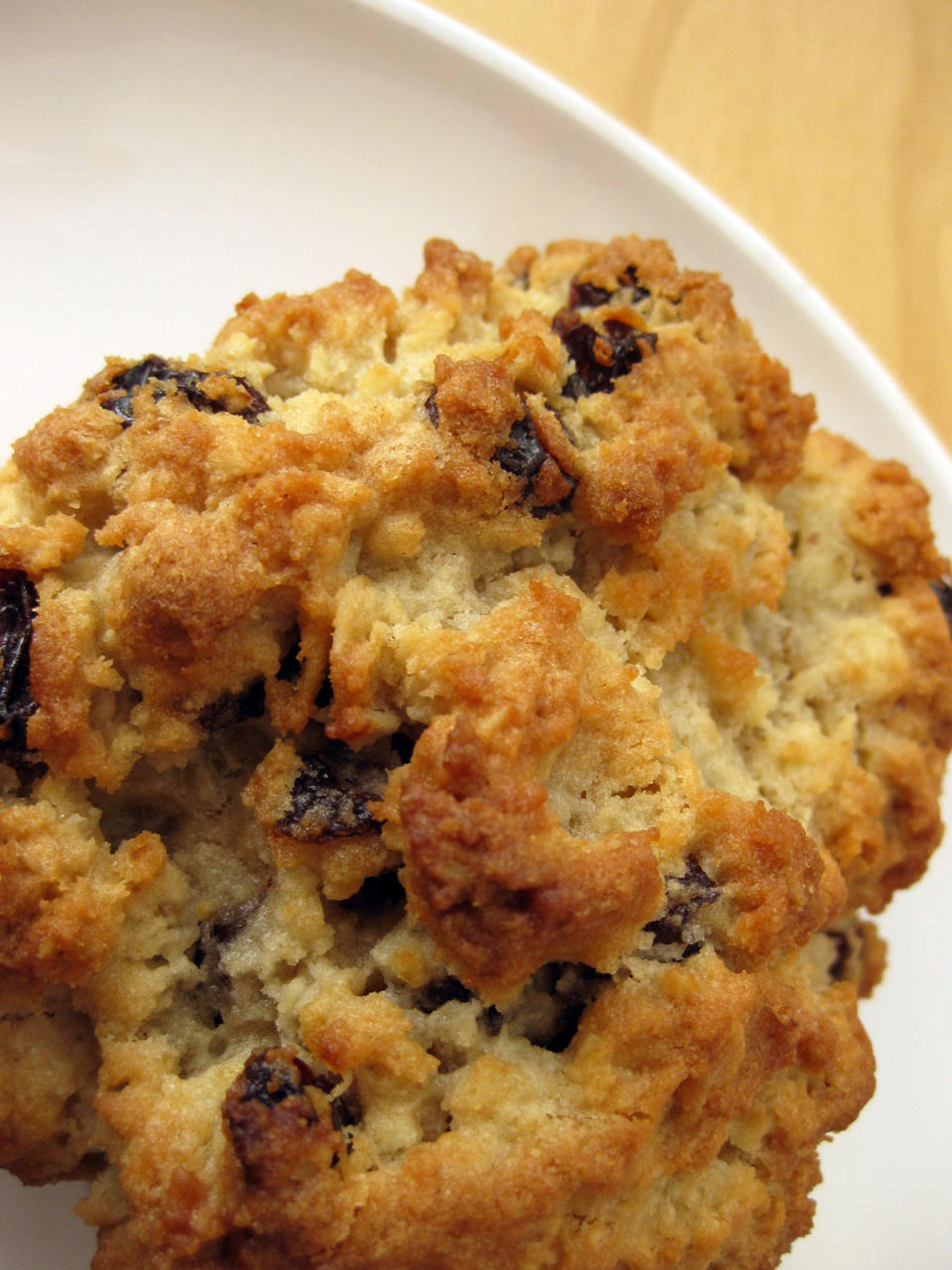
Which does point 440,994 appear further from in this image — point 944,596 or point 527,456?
point 944,596

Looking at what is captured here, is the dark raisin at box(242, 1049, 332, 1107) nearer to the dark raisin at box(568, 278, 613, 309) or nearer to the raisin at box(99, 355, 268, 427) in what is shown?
the raisin at box(99, 355, 268, 427)

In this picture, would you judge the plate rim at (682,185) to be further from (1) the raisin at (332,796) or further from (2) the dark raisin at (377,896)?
(2) the dark raisin at (377,896)

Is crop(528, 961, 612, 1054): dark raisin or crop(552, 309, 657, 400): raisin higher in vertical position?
crop(552, 309, 657, 400): raisin

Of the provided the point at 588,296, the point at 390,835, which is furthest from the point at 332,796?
the point at 588,296

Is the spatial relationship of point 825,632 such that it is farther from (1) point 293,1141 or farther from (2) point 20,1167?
(2) point 20,1167

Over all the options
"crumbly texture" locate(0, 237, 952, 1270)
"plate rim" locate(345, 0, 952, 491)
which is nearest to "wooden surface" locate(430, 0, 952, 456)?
"plate rim" locate(345, 0, 952, 491)

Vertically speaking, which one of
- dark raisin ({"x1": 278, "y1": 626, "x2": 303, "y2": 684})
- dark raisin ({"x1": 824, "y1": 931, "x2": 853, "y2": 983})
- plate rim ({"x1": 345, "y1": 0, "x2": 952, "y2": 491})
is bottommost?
dark raisin ({"x1": 278, "y1": 626, "x2": 303, "y2": 684})
